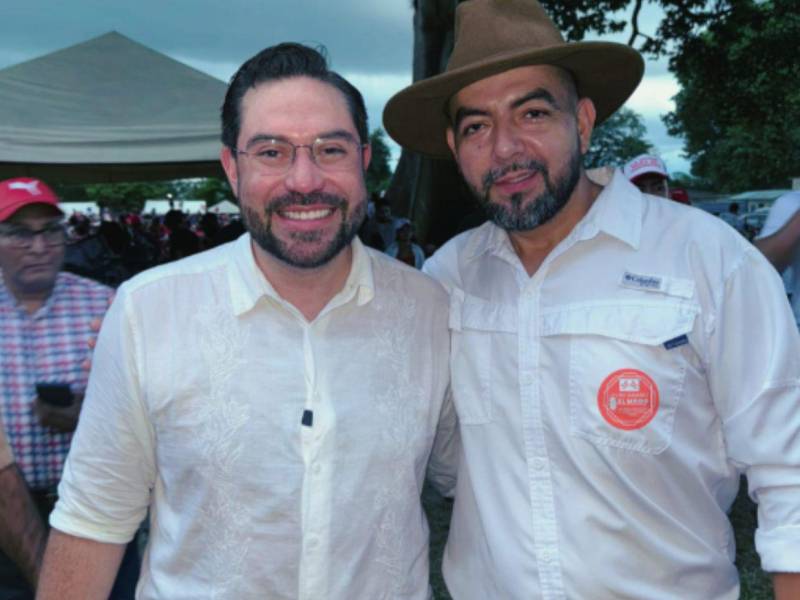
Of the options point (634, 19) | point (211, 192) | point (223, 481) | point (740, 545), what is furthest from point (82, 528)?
point (211, 192)

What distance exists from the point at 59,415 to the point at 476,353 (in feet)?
4.95

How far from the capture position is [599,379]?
6.22 ft

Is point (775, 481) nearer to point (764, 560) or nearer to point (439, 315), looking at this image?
point (764, 560)

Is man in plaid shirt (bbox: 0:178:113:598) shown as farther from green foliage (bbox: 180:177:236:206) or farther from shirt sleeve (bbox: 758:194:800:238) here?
green foliage (bbox: 180:177:236:206)

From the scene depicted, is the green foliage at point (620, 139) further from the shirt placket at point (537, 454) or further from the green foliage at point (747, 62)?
the shirt placket at point (537, 454)

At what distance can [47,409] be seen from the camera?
2729 mm

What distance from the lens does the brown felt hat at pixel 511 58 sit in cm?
210

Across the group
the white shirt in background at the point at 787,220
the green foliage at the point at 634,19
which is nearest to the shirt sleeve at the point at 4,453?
the white shirt in background at the point at 787,220

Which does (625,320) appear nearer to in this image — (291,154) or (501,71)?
(501,71)

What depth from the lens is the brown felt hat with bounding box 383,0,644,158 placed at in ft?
6.88

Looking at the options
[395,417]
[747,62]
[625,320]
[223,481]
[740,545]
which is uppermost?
[747,62]

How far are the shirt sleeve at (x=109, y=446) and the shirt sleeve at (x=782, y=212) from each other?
3.49 meters

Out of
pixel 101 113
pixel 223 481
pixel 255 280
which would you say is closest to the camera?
pixel 223 481

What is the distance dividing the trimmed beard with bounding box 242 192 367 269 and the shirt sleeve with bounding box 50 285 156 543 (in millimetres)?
347
